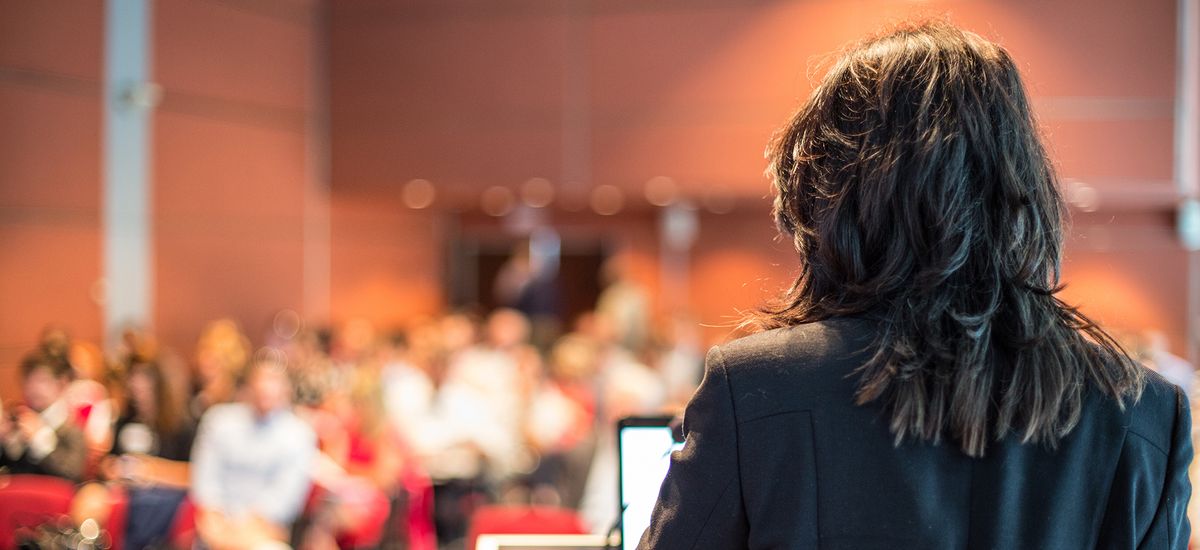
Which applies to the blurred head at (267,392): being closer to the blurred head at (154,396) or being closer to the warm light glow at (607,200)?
the blurred head at (154,396)

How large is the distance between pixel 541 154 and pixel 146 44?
2865 mm

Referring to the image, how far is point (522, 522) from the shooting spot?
136 inches

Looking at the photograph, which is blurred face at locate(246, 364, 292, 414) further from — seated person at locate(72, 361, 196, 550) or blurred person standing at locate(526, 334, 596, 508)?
blurred person standing at locate(526, 334, 596, 508)

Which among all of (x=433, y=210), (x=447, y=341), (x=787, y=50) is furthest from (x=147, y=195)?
(x=787, y=50)

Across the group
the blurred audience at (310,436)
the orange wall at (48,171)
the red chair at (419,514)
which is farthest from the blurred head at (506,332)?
the orange wall at (48,171)

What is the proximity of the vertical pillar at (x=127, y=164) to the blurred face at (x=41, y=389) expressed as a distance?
93 cm

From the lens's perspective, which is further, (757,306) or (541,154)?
(541,154)

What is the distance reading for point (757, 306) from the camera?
1.15 meters

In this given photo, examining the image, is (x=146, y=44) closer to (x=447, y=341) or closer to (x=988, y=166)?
(x=447, y=341)

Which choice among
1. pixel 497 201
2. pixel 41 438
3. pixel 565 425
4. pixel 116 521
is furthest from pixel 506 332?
pixel 116 521

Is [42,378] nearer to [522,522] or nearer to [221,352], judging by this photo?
[221,352]

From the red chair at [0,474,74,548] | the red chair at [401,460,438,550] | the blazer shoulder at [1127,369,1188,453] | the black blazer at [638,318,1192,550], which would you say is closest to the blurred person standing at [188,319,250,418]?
the red chair at [401,460,438,550]

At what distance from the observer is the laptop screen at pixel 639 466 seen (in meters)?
1.55

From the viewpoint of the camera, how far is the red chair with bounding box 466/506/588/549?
3.37 metres
